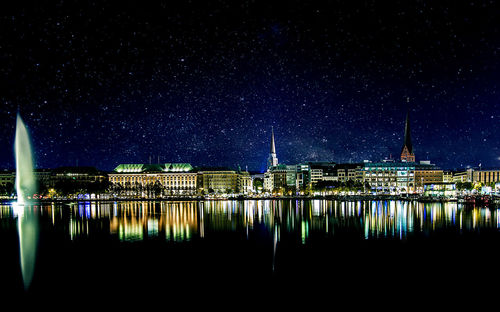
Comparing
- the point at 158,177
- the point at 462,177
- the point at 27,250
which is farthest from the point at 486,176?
the point at 27,250

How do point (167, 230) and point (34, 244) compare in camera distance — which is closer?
point (34, 244)

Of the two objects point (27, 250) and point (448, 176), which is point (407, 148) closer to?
point (448, 176)

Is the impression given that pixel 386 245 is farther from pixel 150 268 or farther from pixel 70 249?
pixel 70 249

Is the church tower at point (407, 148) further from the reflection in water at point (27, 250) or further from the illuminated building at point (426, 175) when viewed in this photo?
the reflection in water at point (27, 250)

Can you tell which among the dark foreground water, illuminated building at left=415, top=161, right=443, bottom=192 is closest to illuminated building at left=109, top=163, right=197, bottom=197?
illuminated building at left=415, top=161, right=443, bottom=192

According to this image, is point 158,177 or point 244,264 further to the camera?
point 158,177

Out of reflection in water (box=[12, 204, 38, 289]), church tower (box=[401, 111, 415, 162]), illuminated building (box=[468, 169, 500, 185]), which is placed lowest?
illuminated building (box=[468, 169, 500, 185])

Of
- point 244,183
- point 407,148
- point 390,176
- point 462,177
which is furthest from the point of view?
point 407,148

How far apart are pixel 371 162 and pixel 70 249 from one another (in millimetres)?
140792

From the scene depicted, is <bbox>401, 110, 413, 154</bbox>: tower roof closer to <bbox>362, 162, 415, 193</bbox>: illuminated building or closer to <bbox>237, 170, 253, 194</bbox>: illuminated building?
<bbox>362, 162, 415, 193</bbox>: illuminated building

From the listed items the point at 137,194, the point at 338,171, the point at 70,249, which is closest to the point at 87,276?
the point at 70,249

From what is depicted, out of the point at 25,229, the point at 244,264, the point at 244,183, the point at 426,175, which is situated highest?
the point at 244,264

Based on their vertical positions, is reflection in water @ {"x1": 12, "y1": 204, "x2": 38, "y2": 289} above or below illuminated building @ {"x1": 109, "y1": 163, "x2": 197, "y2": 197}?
above

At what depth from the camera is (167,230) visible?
2894cm
